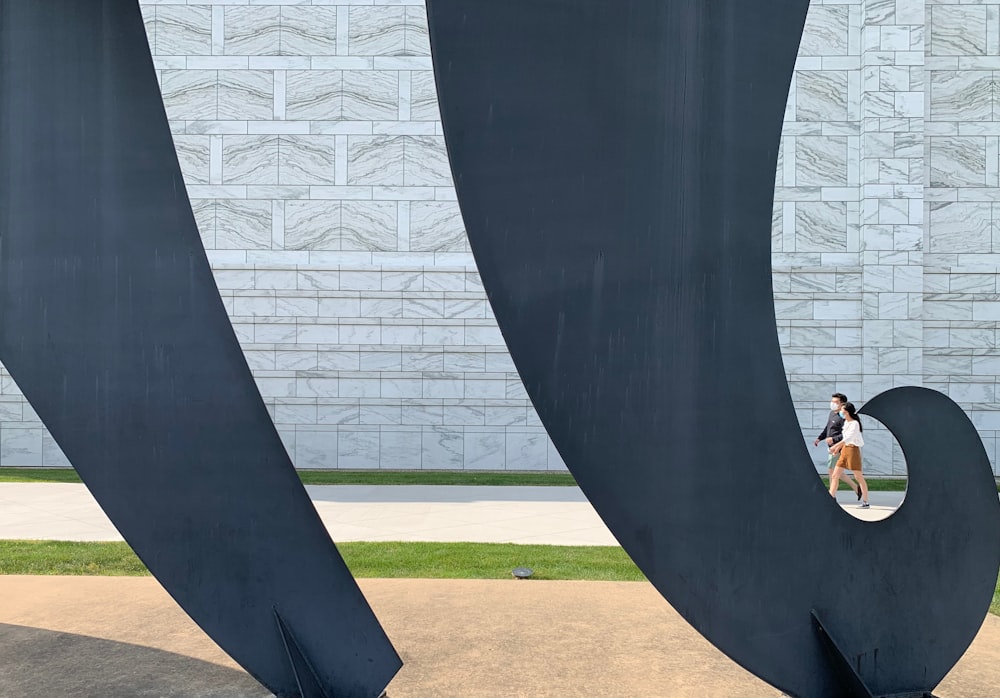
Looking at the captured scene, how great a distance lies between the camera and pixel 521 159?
10.8ft

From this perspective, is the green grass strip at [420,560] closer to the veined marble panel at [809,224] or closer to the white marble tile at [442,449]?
the white marble tile at [442,449]

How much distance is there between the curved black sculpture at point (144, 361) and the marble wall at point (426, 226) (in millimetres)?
14083

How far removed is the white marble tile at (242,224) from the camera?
721 inches

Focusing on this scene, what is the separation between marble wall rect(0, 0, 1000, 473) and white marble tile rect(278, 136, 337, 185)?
4 centimetres

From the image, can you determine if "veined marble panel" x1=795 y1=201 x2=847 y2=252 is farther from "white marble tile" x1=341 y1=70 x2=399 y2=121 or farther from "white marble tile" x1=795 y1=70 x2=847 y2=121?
"white marble tile" x1=341 y1=70 x2=399 y2=121

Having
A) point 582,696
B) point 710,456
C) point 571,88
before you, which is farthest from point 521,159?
point 582,696

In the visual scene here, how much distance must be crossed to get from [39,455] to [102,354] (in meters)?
16.5

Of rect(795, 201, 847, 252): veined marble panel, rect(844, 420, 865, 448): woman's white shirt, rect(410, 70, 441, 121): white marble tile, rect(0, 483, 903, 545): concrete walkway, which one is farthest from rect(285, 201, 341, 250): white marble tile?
rect(844, 420, 865, 448): woman's white shirt

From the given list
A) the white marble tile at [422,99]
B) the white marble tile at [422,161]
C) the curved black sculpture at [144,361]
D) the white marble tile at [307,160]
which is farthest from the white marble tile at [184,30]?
the curved black sculpture at [144,361]

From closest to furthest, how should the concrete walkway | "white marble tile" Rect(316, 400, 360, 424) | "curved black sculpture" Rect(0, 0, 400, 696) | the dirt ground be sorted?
"curved black sculpture" Rect(0, 0, 400, 696), the dirt ground, the concrete walkway, "white marble tile" Rect(316, 400, 360, 424)

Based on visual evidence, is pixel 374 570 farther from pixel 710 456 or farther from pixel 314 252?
pixel 314 252

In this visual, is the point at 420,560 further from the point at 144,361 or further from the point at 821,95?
the point at 821,95

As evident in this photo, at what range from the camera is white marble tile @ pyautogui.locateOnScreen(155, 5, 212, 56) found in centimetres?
1842

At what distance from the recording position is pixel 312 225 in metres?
18.3
